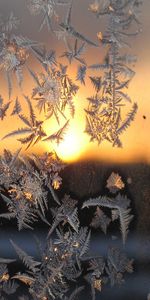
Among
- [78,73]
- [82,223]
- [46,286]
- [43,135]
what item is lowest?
[46,286]

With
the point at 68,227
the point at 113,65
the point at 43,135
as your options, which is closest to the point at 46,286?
the point at 68,227

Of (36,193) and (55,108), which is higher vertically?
(55,108)

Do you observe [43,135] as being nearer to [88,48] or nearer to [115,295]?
[88,48]

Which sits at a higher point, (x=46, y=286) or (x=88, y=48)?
(x=88, y=48)

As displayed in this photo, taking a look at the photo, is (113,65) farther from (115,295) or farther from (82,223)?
(115,295)

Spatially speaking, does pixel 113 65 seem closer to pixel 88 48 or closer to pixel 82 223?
pixel 88 48

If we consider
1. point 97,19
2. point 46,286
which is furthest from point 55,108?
point 46,286

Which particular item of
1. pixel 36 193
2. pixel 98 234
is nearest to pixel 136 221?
pixel 98 234
